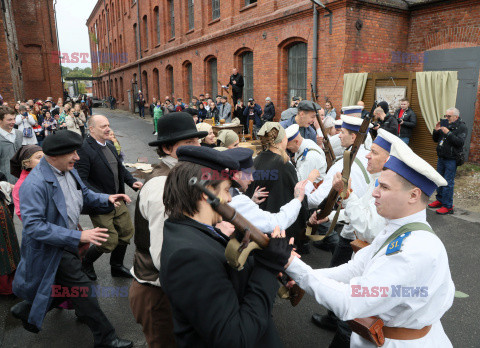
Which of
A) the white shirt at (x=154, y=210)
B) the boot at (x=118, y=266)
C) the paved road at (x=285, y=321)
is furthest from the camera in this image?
the boot at (x=118, y=266)

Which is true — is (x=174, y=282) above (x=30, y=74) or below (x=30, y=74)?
below

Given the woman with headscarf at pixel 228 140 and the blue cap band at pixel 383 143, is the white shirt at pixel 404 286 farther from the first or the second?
the woman with headscarf at pixel 228 140

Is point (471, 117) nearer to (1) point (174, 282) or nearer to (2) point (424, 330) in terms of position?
(2) point (424, 330)

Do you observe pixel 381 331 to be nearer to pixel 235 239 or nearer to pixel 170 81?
pixel 235 239

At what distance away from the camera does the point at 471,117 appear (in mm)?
9477

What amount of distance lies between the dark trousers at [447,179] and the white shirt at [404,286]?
580 cm

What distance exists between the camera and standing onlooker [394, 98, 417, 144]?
9.16 metres

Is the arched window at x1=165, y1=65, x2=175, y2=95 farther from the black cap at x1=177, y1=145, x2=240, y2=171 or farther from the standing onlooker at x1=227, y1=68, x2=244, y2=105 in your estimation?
the black cap at x1=177, y1=145, x2=240, y2=171

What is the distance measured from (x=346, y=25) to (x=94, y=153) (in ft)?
27.6

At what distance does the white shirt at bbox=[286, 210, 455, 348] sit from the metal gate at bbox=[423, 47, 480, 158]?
9729 mm

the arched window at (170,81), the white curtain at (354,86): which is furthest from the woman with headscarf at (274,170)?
the arched window at (170,81)

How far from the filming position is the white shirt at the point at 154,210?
6.66ft

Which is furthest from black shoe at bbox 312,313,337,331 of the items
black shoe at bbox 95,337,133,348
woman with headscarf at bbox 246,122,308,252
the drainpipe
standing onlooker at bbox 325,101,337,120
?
the drainpipe

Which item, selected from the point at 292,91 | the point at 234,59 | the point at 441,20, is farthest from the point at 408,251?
the point at 234,59
